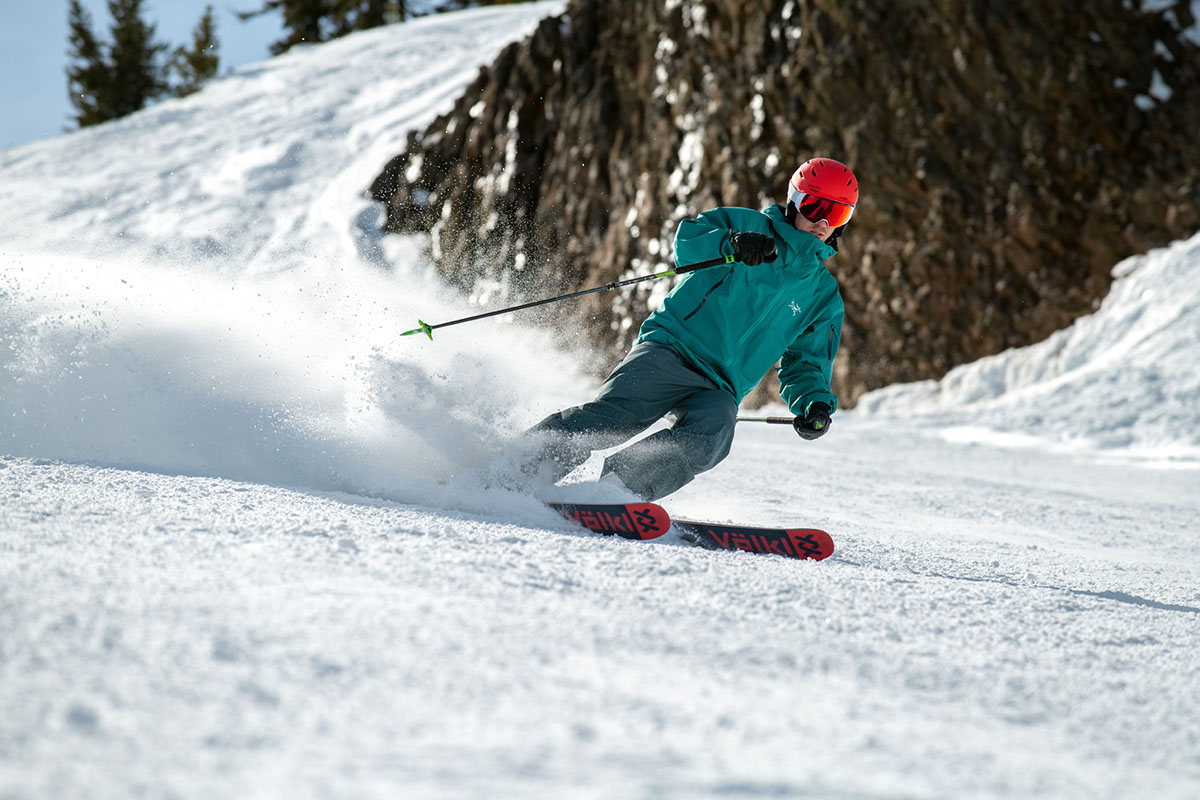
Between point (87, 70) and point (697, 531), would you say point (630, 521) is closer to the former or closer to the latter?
point (697, 531)

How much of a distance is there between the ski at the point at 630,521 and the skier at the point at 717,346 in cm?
50

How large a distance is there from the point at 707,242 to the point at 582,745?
2.90m

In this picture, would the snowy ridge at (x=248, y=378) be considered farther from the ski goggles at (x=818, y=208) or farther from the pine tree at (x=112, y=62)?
the pine tree at (x=112, y=62)

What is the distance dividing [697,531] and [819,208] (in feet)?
5.22

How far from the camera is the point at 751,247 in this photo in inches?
142

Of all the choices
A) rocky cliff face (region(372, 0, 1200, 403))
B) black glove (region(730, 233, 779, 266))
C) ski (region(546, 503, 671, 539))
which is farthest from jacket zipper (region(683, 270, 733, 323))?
rocky cliff face (region(372, 0, 1200, 403))

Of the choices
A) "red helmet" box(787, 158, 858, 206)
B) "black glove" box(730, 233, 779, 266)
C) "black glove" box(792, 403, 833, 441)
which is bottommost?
"black glove" box(792, 403, 833, 441)

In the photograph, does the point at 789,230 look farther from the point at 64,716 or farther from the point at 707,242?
the point at 64,716

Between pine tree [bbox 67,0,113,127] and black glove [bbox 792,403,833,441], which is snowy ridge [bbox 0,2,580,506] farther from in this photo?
pine tree [bbox 67,0,113,127]

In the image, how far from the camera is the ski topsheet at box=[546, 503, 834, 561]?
299cm

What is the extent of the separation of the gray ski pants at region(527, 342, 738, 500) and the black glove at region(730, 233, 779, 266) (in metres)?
0.53

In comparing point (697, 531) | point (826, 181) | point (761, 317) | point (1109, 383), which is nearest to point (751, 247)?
point (761, 317)

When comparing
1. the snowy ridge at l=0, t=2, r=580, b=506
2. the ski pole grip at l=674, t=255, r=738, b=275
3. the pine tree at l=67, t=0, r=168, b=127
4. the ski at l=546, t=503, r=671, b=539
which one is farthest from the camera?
the pine tree at l=67, t=0, r=168, b=127

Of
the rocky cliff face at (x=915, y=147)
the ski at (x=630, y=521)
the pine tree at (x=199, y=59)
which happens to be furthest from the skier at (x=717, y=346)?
the pine tree at (x=199, y=59)
